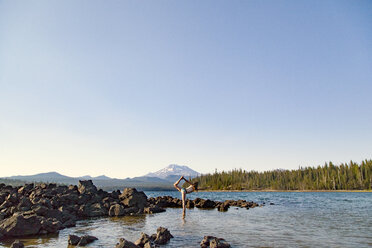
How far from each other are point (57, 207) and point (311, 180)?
533ft

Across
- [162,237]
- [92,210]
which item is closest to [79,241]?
[162,237]

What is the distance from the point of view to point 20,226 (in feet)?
65.6

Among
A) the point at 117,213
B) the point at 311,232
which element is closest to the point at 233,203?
the point at 117,213

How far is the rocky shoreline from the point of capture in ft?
67.1

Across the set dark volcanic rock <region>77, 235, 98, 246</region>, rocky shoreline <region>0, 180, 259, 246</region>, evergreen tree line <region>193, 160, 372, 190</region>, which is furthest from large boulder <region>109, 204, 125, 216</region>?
evergreen tree line <region>193, 160, 372, 190</region>

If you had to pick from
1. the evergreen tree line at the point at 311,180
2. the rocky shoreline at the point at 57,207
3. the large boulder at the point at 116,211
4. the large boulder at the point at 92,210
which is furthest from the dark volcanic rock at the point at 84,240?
the evergreen tree line at the point at 311,180

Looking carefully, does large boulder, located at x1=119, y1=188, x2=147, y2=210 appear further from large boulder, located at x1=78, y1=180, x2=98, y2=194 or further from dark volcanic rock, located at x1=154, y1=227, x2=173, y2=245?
dark volcanic rock, located at x1=154, y1=227, x2=173, y2=245

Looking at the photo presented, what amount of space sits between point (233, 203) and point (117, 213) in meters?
26.5

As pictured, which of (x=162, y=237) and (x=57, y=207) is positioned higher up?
(x=57, y=207)

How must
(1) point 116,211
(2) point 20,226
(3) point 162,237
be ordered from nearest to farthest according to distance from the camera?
(3) point 162,237 < (2) point 20,226 < (1) point 116,211

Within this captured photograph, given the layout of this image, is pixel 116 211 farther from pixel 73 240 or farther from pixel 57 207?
pixel 73 240

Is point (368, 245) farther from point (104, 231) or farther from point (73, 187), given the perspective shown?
point (73, 187)

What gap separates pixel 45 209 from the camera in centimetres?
2612

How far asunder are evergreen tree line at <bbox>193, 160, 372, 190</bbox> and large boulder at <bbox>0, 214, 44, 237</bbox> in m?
161
